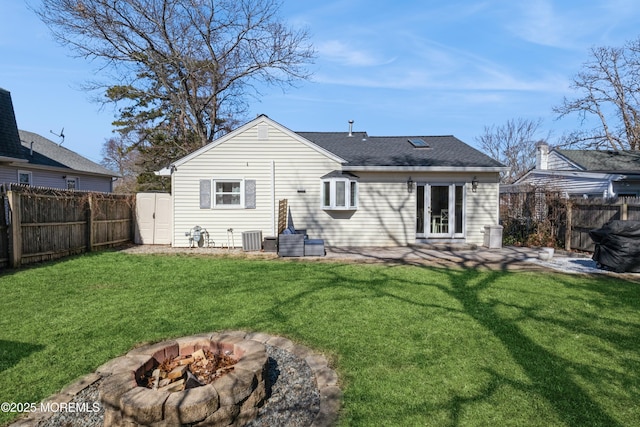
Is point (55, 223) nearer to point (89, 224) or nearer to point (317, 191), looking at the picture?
point (89, 224)

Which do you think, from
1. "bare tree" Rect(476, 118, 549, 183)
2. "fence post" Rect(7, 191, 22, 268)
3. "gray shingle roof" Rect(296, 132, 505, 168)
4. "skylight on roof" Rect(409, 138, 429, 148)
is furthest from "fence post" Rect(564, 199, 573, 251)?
"bare tree" Rect(476, 118, 549, 183)

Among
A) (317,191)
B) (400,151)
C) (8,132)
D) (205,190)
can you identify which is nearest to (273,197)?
(317,191)

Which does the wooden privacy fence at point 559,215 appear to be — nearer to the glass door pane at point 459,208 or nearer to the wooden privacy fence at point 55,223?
the glass door pane at point 459,208

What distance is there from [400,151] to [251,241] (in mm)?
6233

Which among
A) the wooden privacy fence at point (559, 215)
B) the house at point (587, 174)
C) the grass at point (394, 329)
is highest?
the house at point (587, 174)

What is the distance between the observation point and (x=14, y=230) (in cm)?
776

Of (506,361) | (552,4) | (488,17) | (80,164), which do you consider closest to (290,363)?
(506,361)

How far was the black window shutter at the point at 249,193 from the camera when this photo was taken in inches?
449

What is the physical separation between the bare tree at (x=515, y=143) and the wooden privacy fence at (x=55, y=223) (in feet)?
103

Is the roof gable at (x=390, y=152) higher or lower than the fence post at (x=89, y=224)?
higher

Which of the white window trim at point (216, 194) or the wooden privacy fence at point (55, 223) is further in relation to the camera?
the white window trim at point (216, 194)

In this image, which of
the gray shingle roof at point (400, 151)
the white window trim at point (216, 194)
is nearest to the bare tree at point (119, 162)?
Result: the white window trim at point (216, 194)

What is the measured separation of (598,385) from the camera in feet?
9.84

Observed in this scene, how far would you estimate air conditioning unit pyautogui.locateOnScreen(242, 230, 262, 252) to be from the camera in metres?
10.7
